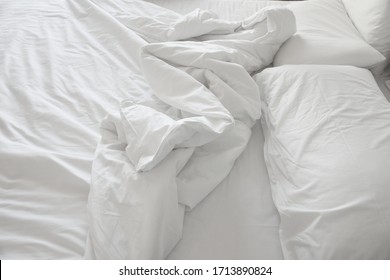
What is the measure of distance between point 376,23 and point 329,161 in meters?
0.78

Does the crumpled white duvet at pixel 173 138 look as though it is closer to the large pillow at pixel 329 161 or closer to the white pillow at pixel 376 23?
the large pillow at pixel 329 161

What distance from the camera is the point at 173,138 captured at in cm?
71

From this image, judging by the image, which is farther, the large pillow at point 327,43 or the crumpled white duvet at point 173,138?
the large pillow at point 327,43

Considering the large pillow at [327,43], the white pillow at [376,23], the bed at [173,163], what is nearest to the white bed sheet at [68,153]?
the bed at [173,163]

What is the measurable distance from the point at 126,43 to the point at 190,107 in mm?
574

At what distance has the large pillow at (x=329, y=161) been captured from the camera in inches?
24.1

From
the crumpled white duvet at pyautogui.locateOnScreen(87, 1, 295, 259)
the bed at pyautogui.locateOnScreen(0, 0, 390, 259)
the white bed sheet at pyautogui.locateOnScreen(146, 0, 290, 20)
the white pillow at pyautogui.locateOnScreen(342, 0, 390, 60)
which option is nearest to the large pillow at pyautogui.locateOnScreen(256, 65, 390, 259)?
the bed at pyautogui.locateOnScreen(0, 0, 390, 259)

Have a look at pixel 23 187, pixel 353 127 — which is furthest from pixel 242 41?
pixel 23 187

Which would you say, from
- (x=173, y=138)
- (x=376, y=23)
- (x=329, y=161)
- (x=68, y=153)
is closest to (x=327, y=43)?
(x=376, y=23)

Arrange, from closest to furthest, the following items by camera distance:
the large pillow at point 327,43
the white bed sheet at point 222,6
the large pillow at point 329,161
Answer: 1. the large pillow at point 329,161
2. the large pillow at point 327,43
3. the white bed sheet at point 222,6

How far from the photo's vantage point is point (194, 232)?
730 millimetres

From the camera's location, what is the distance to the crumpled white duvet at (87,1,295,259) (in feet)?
2.17

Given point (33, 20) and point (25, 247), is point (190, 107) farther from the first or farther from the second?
point (33, 20)
